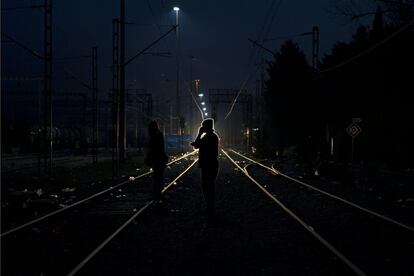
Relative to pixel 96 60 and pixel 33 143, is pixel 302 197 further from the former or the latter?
pixel 33 143

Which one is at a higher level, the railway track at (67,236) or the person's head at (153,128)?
the person's head at (153,128)

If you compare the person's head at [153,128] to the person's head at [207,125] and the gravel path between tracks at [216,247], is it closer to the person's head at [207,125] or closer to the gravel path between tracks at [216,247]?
the gravel path between tracks at [216,247]

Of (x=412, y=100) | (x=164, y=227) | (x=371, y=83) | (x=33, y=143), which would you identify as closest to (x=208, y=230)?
(x=164, y=227)

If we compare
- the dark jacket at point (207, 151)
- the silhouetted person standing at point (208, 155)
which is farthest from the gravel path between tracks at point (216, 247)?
the dark jacket at point (207, 151)

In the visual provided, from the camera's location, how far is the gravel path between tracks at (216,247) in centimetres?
837

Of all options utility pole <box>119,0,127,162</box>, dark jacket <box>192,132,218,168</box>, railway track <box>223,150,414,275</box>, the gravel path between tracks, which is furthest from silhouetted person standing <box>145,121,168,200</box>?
utility pole <box>119,0,127,162</box>

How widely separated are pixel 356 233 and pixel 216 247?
335 cm

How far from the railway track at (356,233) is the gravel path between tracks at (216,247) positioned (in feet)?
0.97

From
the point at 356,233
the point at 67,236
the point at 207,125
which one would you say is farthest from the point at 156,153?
the point at 356,233

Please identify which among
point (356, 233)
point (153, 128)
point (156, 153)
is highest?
point (153, 128)

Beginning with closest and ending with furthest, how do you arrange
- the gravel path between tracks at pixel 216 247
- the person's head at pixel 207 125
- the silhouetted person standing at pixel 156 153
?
1. the gravel path between tracks at pixel 216 247
2. the person's head at pixel 207 125
3. the silhouetted person standing at pixel 156 153

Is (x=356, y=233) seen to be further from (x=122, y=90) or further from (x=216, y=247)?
(x=122, y=90)

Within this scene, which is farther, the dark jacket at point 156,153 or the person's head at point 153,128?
the dark jacket at point 156,153

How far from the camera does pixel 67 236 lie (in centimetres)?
1156
